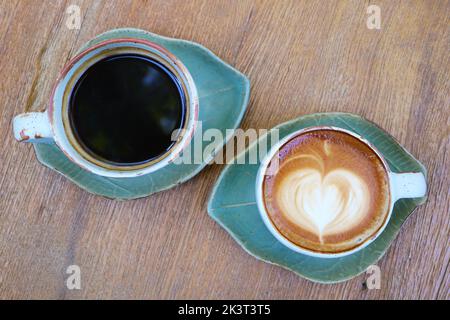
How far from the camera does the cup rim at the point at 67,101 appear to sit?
22.6 inches

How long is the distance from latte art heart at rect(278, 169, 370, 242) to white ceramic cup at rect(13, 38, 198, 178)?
0.17 m

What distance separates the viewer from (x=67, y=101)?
23.6 inches

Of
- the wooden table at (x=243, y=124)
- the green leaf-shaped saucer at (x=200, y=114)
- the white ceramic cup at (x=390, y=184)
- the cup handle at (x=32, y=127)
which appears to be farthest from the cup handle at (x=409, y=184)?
the cup handle at (x=32, y=127)

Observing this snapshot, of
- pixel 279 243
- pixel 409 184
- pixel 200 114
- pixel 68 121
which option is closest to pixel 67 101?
pixel 68 121

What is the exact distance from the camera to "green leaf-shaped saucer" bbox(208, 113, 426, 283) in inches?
26.7

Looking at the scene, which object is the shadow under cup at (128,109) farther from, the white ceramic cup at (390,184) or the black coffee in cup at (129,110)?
the white ceramic cup at (390,184)

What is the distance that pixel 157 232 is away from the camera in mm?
718

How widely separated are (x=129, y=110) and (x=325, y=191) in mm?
300

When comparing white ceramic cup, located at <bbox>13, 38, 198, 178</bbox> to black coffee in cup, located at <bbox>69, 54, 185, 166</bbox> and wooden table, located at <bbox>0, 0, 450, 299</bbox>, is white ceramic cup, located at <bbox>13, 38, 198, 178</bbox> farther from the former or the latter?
wooden table, located at <bbox>0, 0, 450, 299</bbox>

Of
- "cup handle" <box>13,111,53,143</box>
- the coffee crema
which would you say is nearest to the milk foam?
the coffee crema

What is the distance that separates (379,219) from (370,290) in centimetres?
16

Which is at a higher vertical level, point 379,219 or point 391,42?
point 391,42

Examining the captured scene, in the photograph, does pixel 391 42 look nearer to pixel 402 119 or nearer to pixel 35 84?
pixel 402 119
